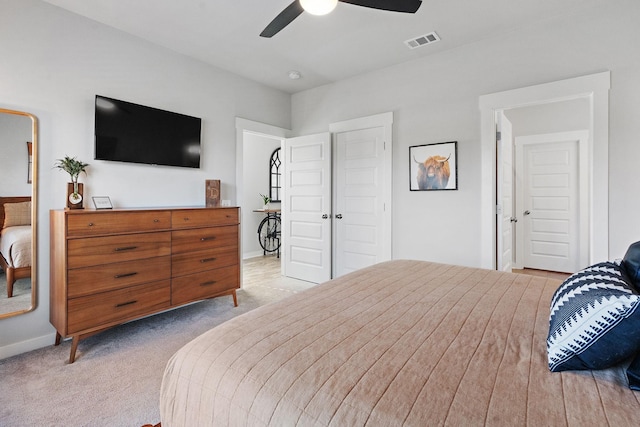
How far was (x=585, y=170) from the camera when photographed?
443 centimetres

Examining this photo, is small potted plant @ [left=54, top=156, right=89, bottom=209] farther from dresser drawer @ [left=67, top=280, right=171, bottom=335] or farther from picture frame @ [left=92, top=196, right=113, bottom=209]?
dresser drawer @ [left=67, top=280, right=171, bottom=335]

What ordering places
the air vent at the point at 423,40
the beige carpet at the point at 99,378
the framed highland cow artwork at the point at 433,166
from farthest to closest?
the framed highland cow artwork at the point at 433,166 < the air vent at the point at 423,40 < the beige carpet at the point at 99,378

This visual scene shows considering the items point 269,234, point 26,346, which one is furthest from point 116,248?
point 269,234

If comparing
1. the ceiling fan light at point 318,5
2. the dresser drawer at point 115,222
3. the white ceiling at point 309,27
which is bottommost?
the dresser drawer at point 115,222

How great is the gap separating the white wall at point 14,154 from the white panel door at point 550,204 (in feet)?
20.0

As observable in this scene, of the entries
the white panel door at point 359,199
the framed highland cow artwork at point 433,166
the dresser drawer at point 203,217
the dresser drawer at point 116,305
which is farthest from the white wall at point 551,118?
the dresser drawer at point 116,305

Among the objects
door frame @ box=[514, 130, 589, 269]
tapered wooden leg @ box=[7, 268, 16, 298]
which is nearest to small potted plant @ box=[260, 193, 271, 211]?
tapered wooden leg @ box=[7, 268, 16, 298]

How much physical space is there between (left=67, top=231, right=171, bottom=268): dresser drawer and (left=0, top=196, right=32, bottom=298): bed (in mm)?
568

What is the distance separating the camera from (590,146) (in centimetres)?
264

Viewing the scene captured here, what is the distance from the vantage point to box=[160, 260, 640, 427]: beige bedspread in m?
0.69

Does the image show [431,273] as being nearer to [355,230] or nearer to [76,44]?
[355,230]

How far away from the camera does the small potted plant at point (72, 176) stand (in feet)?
8.19

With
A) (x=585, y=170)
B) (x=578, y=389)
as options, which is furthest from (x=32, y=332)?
(x=585, y=170)

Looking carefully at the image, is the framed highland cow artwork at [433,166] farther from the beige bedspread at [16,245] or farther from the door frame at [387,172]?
the beige bedspread at [16,245]
